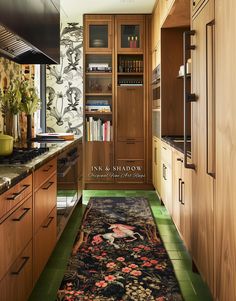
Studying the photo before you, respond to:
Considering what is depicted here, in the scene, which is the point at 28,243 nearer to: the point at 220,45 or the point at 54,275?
the point at 54,275

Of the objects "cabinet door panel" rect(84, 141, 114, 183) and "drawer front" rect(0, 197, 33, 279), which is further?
"cabinet door panel" rect(84, 141, 114, 183)

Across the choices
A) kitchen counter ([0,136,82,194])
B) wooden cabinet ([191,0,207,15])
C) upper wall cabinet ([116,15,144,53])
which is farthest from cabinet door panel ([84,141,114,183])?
wooden cabinet ([191,0,207,15])

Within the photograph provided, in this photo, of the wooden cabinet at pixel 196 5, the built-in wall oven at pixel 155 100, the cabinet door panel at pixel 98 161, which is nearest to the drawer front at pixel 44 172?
the wooden cabinet at pixel 196 5

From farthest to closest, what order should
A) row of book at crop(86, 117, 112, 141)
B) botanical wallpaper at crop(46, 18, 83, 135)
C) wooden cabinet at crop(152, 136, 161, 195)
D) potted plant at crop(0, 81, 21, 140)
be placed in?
1. botanical wallpaper at crop(46, 18, 83, 135)
2. row of book at crop(86, 117, 112, 141)
3. wooden cabinet at crop(152, 136, 161, 195)
4. potted plant at crop(0, 81, 21, 140)

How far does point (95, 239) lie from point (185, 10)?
2.33 m

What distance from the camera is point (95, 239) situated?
362cm

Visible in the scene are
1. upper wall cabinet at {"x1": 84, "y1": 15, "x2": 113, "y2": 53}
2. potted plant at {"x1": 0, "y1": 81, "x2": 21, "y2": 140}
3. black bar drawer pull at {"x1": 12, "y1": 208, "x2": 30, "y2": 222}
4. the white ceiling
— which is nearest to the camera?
black bar drawer pull at {"x1": 12, "y1": 208, "x2": 30, "y2": 222}

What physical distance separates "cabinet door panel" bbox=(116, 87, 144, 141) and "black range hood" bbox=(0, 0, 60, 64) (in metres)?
1.99

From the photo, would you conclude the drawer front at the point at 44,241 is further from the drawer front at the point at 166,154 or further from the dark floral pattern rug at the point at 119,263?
the drawer front at the point at 166,154

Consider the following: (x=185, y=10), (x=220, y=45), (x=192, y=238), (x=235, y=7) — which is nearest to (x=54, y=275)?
(x=192, y=238)

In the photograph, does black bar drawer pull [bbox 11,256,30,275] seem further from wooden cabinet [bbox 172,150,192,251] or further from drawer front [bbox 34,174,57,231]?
wooden cabinet [bbox 172,150,192,251]

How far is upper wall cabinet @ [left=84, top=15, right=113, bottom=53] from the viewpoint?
6.00m

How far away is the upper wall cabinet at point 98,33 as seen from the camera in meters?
6.00

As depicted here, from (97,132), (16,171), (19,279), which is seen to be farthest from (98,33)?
(19,279)
